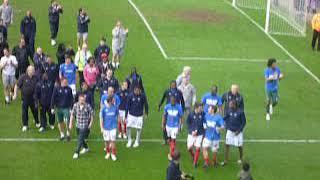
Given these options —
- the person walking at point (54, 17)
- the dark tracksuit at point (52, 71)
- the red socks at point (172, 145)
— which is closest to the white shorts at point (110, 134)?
the red socks at point (172, 145)

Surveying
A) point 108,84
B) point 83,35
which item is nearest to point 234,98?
point 108,84

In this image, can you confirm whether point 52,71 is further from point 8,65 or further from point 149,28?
point 149,28

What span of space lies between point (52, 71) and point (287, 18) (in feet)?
51.8

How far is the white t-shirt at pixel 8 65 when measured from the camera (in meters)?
23.6

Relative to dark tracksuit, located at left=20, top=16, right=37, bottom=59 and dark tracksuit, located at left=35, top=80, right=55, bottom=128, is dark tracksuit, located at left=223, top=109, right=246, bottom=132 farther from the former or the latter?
dark tracksuit, located at left=20, top=16, right=37, bottom=59

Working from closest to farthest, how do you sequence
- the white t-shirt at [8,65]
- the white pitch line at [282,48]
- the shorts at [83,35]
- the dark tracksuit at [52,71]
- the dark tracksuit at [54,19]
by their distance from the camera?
the dark tracksuit at [52,71] → the white t-shirt at [8,65] → the white pitch line at [282,48] → the shorts at [83,35] → the dark tracksuit at [54,19]

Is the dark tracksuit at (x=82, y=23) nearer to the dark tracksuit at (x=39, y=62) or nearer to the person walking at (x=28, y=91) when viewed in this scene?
the dark tracksuit at (x=39, y=62)

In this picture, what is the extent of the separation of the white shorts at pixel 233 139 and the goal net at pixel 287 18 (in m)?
14.5

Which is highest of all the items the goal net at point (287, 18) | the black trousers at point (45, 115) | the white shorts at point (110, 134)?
the goal net at point (287, 18)

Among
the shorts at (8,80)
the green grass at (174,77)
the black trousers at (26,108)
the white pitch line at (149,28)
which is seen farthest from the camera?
the white pitch line at (149,28)

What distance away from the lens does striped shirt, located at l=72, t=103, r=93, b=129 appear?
19797mm

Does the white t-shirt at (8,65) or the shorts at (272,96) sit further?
the shorts at (272,96)

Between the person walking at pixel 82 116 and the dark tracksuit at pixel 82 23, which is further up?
the dark tracksuit at pixel 82 23

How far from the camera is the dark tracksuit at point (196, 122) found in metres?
19.6
